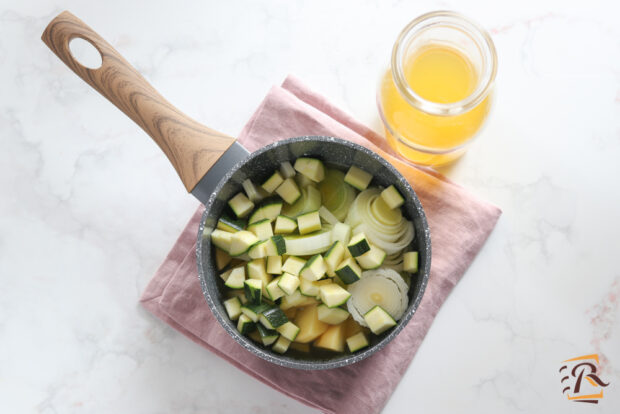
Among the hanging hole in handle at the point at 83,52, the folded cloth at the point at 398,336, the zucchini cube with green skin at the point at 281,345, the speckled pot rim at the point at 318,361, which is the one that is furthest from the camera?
the hanging hole in handle at the point at 83,52

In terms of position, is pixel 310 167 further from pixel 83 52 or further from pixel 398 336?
pixel 83 52

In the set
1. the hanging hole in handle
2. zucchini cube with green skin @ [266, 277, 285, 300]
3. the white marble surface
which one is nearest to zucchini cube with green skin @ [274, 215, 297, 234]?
zucchini cube with green skin @ [266, 277, 285, 300]

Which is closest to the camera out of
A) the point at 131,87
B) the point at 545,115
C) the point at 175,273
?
the point at 131,87

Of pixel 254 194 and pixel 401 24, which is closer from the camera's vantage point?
pixel 254 194

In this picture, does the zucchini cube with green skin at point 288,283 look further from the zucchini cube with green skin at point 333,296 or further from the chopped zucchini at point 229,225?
the chopped zucchini at point 229,225

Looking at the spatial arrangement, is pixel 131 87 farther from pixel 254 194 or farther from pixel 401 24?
pixel 401 24

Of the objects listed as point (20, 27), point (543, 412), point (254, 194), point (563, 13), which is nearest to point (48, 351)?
point (254, 194)

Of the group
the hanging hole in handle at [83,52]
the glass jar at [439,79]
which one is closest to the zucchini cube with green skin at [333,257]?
the glass jar at [439,79]
